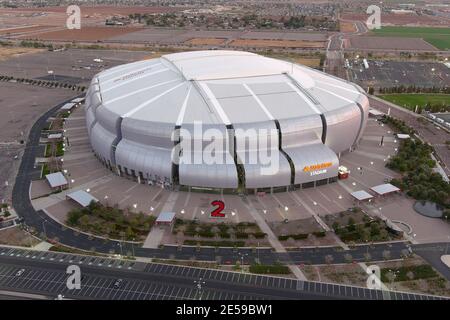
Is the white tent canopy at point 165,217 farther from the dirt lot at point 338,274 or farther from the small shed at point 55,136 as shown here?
the small shed at point 55,136

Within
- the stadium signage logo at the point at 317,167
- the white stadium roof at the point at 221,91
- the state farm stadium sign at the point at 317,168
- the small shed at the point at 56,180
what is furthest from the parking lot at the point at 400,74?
the small shed at the point at 56,180

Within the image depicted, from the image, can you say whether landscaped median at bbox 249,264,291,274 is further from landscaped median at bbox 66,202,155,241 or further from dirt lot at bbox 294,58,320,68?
dirt lot at bbox 294,58,320,68

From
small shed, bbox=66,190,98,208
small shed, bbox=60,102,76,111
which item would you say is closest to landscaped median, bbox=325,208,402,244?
small shed, bbox=66,190,98,208

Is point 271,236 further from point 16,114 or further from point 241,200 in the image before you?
point 16,114

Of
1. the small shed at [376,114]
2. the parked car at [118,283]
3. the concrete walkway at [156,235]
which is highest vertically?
the small shed at [376,114]

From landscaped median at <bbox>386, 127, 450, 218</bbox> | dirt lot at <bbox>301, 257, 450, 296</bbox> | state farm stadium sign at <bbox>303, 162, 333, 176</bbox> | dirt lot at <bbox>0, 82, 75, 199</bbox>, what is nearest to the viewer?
dirt lot at <bbox>301, 257, 450, 296</bbox>
